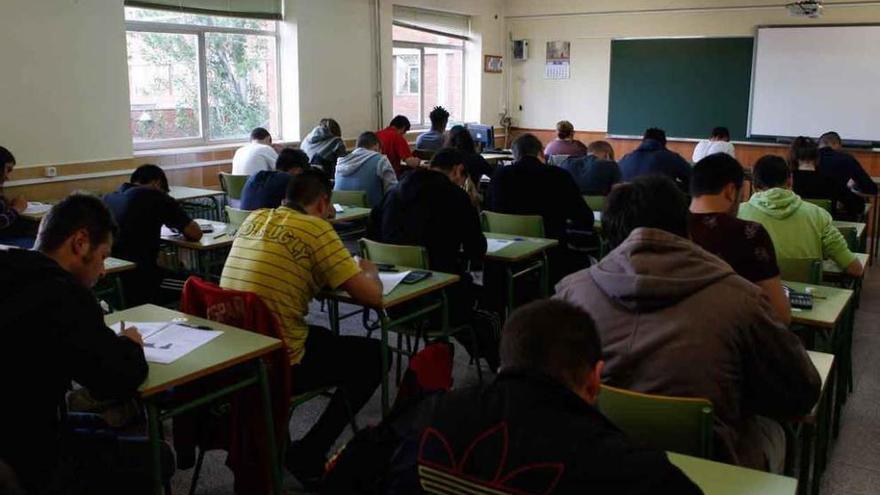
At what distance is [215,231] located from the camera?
15.8ft

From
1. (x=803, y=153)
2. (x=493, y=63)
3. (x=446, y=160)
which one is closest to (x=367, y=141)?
(x=446, y=160)

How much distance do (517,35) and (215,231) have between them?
722 centimetres

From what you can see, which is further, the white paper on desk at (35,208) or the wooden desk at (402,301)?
the white paper on desk at (35,208)

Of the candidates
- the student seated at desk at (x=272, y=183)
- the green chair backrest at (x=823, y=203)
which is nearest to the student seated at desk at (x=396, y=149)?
the student seated at desk at (x=272, y=183)

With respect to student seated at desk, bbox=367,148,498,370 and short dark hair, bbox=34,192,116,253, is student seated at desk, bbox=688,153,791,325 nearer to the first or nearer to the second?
student seated at desk, bbox=367,148,498,370

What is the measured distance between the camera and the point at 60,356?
6.53ft

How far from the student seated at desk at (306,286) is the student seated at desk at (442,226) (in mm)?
854

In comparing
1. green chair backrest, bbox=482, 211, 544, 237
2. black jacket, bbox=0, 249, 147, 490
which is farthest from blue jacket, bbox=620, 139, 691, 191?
black jacket, bbox=0, 249, 147, 490

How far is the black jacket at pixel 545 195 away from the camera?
499 cm

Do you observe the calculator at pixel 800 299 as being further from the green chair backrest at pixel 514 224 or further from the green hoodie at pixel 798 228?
the green chair backrest at pixel 514 224

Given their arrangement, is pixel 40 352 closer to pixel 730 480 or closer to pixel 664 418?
pixel 664 418

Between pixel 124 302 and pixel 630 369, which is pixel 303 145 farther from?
pixel 630 369

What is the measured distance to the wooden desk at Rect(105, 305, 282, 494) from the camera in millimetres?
2340

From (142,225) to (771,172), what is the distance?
331 cm
